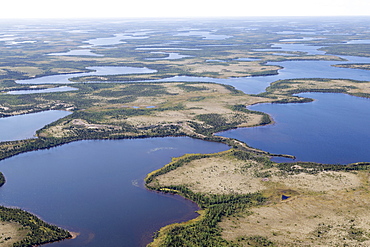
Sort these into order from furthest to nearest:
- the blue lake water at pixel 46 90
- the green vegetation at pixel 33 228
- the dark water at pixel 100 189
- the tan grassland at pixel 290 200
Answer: the blue lake water at pixel 46 90 → the dark water at pixel 100 189 → the green vegetation at pixel 33 228 → the tan grassland at pixel 290 200

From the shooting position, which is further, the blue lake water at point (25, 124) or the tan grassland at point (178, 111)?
the tan grassland at point (178, 111)

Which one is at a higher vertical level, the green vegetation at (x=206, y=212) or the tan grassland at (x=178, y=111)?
the tan grassland at (x=178, y=111)

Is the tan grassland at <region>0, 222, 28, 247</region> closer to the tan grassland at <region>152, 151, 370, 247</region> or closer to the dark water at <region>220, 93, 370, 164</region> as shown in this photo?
the tan grassland at <region>152, 151, 370, 247</region>

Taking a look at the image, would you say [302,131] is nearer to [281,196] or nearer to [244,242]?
[281,196]

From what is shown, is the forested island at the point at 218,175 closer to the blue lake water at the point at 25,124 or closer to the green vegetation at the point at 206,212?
the green vegetation at the point at 206,212

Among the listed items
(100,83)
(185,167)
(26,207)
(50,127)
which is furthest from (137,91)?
(26,207)

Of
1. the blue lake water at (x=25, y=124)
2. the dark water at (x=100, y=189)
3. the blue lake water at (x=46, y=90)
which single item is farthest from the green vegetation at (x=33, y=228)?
the blue lake water at (x=46, y=90)
